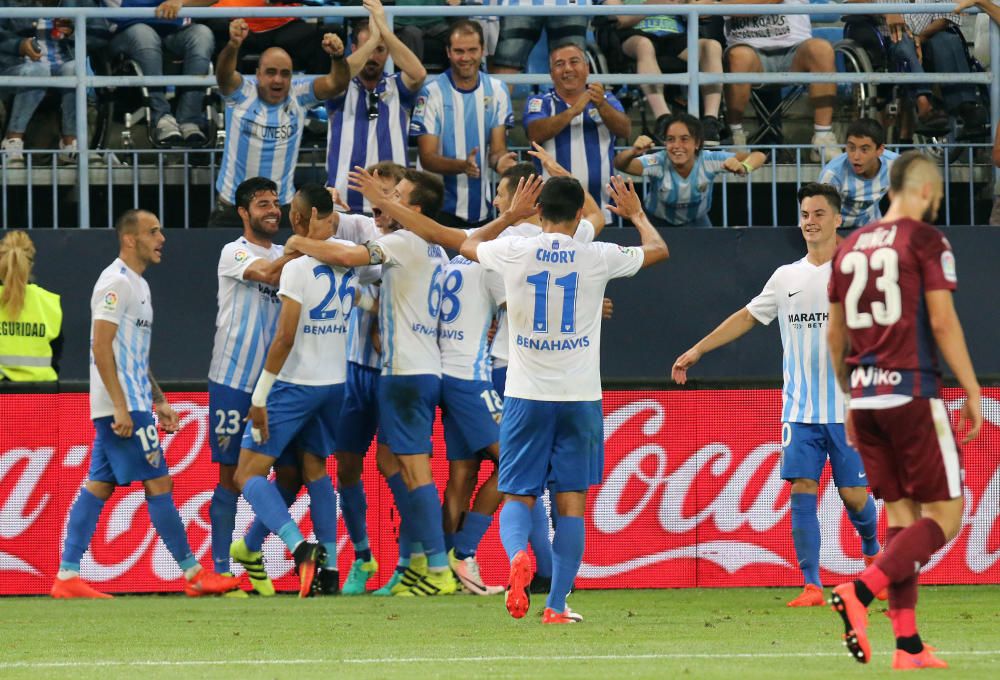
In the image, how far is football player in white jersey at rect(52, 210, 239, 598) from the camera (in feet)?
32.2

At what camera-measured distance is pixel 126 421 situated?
9703 millimetres

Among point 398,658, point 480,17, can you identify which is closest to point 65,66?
point 480,17

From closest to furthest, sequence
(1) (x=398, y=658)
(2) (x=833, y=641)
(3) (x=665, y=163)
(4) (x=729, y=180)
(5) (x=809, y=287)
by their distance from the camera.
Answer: (1) (x=398, y=658) → (2) (x=833, y=641) → (5) (x=809, y=287) → (3) (x=665, y=163) → (4) (x=729, y=180)

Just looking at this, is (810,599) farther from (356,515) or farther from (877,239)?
(877,239)

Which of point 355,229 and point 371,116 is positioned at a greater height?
point 371,116

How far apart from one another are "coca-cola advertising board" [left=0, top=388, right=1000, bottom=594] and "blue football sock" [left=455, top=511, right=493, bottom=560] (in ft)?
1.57

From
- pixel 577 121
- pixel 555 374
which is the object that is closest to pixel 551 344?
pixel 555 374

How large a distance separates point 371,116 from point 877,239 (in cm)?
589

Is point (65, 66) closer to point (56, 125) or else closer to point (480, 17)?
point (56, 125)

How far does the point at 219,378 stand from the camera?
33.2ft

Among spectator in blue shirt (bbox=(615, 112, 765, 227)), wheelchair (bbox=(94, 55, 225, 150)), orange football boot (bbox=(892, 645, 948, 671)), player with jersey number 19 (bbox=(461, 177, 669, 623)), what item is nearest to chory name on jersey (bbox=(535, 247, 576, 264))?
player with jersey number 19 (bbox=(461, 177, 669, 623))

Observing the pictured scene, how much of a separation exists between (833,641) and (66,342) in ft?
20.3

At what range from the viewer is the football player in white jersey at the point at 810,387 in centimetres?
905

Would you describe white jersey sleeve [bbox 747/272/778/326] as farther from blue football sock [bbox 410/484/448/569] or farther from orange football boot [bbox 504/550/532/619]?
orange football boot [bbox 504/550/532/619]
